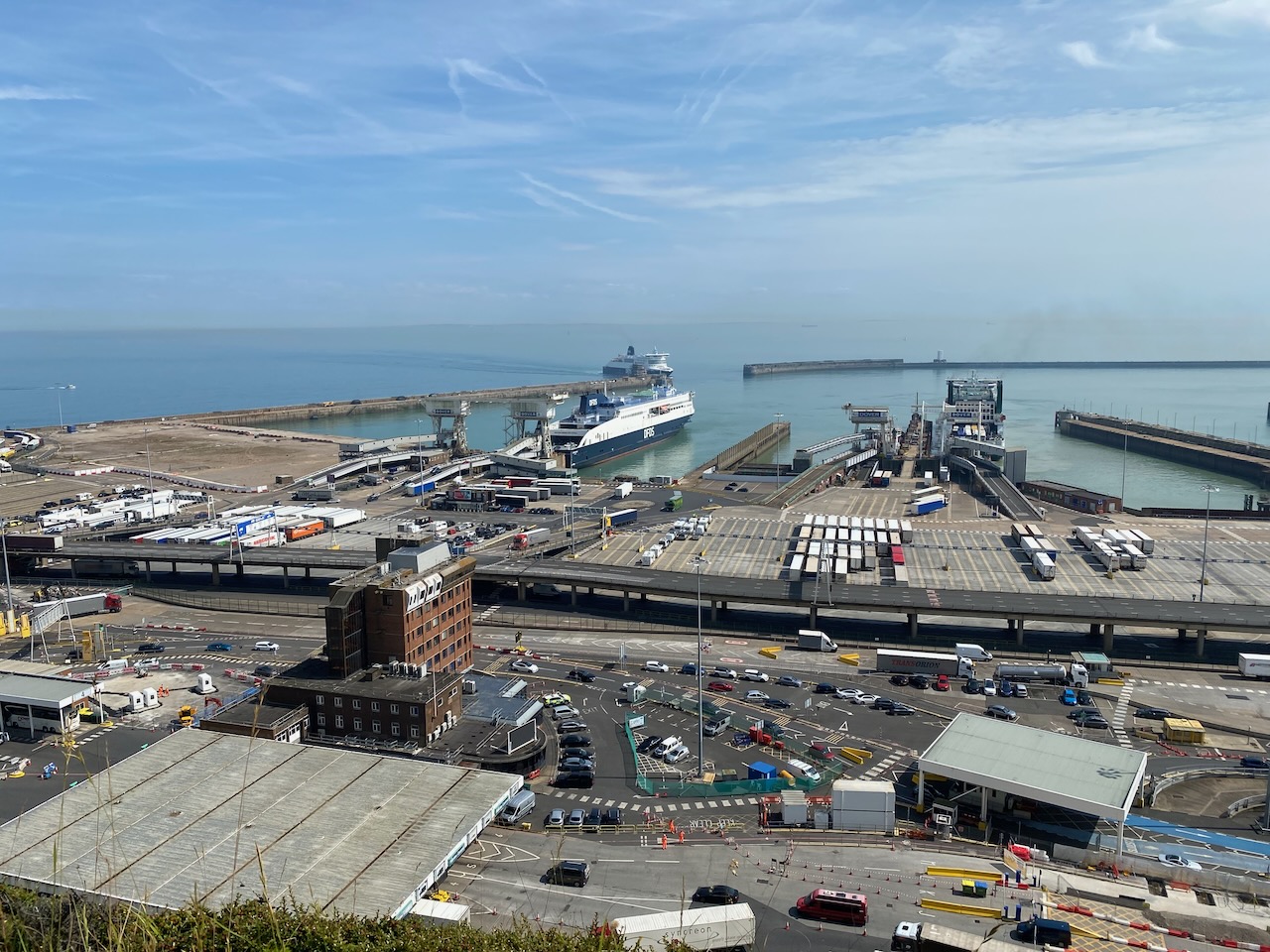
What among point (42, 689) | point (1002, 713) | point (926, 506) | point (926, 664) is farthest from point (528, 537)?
point (1002, 713)

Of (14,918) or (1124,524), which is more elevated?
(14,918)

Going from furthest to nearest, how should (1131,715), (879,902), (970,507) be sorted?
1. (970,507)
2. (1131,715)
3. (879,902)

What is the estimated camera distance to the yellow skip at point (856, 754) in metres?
26.4

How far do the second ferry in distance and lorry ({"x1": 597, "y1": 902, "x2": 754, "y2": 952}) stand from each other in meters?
69.7

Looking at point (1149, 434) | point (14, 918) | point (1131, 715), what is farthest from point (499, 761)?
point (1149, 434)

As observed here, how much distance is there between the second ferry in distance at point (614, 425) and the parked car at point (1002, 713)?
59.4 m

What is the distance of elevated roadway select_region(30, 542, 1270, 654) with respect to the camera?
36.3m

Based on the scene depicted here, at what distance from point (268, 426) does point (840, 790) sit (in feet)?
384

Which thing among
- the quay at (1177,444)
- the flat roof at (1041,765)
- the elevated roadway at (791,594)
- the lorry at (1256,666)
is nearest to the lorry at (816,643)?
the elevated roadway at (791,594)

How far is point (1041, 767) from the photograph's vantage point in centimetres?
2331

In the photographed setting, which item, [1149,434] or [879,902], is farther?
[1149,434]

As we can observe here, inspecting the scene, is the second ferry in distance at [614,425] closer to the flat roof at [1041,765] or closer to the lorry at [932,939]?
the flat roof at [1041,765]

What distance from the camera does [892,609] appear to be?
38.1m

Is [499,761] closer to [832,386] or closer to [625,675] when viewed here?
[625,675]
